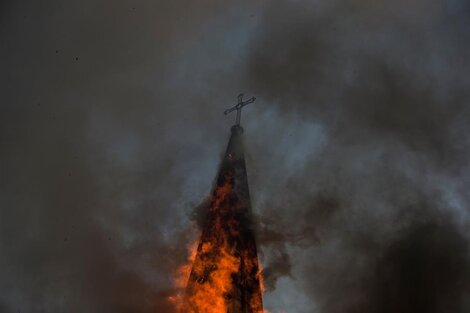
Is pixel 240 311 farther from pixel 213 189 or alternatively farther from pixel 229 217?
pixel 213 189

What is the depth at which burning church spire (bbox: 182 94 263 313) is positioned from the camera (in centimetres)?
1948

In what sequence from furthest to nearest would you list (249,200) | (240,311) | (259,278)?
(249,200) < (259,278) < (240,311)

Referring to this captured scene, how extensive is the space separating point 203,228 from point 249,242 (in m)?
2.27

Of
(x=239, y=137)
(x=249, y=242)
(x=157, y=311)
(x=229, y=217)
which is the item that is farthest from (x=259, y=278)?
(x=239, y=137)

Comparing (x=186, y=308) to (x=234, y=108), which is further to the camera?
(x=234, y=108)

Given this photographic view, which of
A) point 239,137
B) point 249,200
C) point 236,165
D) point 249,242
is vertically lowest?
point 249,242

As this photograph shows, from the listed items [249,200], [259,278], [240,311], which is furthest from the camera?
[249,200]

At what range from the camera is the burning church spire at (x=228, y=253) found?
1948 cm

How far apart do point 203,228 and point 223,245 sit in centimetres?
151

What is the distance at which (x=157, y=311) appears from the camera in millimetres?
20125

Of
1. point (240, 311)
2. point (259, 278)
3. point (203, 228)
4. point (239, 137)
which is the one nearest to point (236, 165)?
point (239, 137)

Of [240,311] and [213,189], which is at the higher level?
[213,189]

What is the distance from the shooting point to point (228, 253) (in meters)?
20.8

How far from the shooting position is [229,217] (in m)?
21.6
